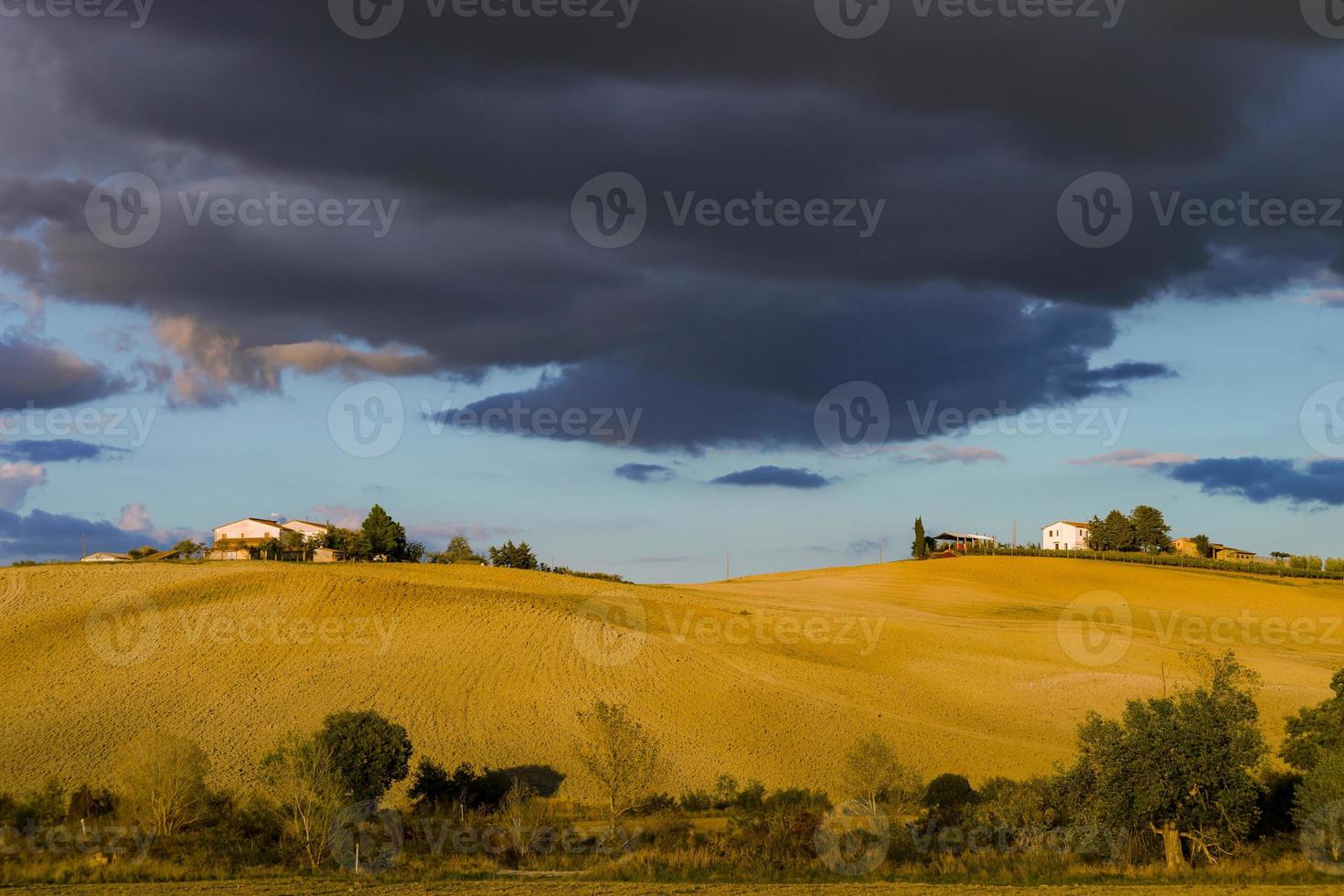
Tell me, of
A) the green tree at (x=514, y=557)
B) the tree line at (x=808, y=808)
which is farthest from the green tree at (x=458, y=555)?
the tree line at (x=808, y=808)

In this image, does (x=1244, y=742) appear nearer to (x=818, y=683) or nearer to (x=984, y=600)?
(x=818, y=683)

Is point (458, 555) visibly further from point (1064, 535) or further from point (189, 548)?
point (1064, 535)

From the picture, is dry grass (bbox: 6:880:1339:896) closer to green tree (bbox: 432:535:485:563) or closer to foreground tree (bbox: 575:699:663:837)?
foreground tree (bbox: 575:699:663:837)

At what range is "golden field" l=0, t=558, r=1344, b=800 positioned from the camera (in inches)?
2003

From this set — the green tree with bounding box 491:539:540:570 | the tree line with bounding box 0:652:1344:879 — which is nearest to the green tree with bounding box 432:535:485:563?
the green tree with bounding box 491:539:540:570

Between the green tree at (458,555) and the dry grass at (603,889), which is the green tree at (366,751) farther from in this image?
the green tree at (458,555)

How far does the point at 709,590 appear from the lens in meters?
110

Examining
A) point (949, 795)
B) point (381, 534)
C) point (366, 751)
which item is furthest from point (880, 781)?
point (381, 534)

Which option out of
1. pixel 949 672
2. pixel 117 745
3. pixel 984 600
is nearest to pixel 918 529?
pixel 984 600

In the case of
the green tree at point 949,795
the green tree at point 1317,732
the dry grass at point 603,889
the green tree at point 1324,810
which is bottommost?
the green tree at point 949,795

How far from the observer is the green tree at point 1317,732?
122ft

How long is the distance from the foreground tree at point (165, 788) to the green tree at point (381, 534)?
74060mm

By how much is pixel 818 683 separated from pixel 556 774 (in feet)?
67.2

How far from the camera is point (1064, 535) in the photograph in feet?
547
